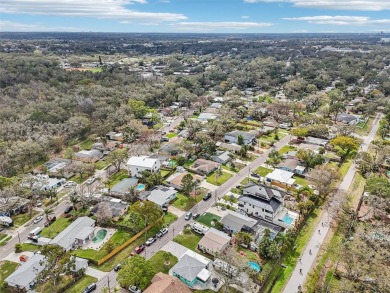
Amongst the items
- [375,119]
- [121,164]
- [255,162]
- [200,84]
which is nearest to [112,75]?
[200,84]

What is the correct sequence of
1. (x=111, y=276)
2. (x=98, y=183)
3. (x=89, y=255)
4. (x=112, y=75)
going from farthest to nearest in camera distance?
(x=112, y=75)
(x=98, y=183)
(x=89, y=255)
(x=111, y=276)

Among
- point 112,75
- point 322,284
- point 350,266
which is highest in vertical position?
point 112,75

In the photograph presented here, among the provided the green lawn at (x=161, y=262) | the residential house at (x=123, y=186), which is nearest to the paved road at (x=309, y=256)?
the green lawn at (x=161, y=262)

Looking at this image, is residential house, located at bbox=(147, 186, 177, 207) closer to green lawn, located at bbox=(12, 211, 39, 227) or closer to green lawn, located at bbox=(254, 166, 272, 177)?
green lawn, located at bbox=(12, 211, 39, 227)

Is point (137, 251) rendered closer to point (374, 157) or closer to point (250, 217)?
point (250, 217)

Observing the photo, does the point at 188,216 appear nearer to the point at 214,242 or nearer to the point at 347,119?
the point at 214,242

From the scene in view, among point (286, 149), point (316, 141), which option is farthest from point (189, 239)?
point (316, 141)
